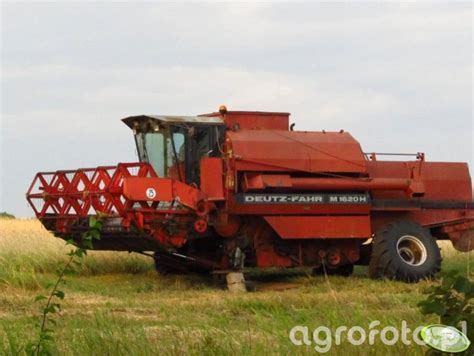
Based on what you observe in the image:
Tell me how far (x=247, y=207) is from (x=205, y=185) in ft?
2.35

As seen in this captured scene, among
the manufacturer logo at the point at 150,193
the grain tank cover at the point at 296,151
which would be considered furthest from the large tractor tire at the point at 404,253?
the manufacturer logo at the point at 150,193

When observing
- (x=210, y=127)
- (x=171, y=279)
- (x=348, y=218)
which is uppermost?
(x=210, y=127)

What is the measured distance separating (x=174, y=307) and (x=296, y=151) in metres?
4.44

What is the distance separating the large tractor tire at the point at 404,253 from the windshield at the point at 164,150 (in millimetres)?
3405

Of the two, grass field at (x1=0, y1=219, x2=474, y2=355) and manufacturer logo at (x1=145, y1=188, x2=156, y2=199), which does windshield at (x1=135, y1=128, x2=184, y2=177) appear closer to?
manufacturer logo at (x1=145, y1=188, x2=156, y2=199)

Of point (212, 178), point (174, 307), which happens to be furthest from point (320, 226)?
point (174, 307)

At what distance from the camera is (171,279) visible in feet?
52.4

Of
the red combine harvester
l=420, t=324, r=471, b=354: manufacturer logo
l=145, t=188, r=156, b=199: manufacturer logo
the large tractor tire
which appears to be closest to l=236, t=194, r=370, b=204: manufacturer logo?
the red combine harvester

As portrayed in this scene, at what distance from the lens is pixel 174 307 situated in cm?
1185

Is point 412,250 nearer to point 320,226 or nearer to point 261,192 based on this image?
point 320,226

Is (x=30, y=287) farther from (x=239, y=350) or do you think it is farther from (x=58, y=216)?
(x=239, y=350)

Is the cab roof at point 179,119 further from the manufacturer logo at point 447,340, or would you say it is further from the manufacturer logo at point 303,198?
the manufacturer logo at point 447,340

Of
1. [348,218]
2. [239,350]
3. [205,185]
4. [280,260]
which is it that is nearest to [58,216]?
[205,185]

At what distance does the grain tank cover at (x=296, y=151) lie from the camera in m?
15.1
